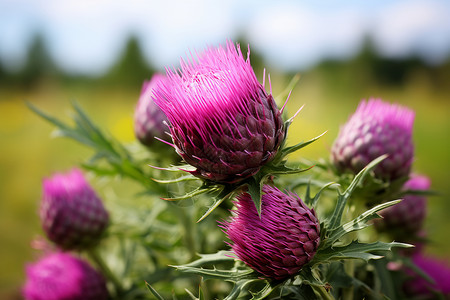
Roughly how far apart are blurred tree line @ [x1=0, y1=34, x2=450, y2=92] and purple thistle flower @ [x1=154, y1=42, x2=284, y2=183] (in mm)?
14365

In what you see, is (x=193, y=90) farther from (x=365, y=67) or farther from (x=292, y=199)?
(x=365, y=67)

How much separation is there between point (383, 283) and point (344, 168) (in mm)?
352

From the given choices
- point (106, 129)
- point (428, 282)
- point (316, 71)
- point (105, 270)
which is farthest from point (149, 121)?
point (316, 71)

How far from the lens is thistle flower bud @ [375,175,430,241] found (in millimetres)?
1482

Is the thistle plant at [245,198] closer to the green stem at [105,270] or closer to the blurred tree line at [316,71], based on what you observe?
the green stem at [105,270]

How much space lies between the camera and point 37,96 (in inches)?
722

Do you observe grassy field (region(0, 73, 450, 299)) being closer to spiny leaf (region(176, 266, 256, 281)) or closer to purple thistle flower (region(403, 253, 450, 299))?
purple thistle flower (region(403, 253, 450, 299))

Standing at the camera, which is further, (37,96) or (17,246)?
(37,96)

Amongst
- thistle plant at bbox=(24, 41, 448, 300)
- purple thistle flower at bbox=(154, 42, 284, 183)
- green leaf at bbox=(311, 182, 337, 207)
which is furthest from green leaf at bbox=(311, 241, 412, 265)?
purple thistle flower at bbox=(154, 42, 284, 183)

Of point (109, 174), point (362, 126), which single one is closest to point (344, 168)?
point (362, 126)

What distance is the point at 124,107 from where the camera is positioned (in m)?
16.7

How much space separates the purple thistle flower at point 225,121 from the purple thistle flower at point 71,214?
86cm

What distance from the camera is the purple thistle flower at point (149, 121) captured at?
1417mm

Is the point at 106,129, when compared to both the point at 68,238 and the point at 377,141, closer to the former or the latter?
the point at 68,238
